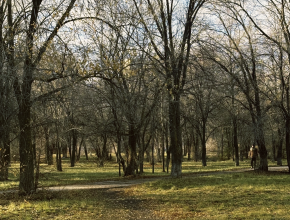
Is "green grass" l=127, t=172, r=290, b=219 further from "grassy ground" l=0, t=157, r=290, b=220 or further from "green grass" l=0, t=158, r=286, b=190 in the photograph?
"green grass" l=0, t=158, r=286, b=190

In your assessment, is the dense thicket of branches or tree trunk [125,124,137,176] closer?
the dense thicket of branches

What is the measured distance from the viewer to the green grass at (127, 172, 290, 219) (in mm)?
7582

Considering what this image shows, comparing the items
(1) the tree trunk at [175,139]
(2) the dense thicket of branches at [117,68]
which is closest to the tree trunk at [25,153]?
(2) the dense thicket of branches at [117,68]

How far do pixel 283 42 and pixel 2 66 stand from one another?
46.4 ft

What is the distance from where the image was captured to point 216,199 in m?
9.64

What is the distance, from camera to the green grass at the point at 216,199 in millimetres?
7582

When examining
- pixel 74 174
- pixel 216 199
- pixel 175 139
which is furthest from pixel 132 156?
pixel 216 199

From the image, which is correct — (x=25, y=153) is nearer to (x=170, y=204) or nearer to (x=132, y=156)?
(x=170, y=204)

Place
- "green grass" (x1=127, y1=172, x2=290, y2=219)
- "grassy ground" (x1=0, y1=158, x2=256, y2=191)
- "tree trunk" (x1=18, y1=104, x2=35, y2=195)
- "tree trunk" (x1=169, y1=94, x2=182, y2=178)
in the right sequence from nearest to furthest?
"green grass" (x1=127, y1=172, x2=290, y2=219) → "tree trunk" (x1=18, y1=104, x2=35, y2=195) → "tree trunk" (x1=169, y1=94, x2=182, y2=178) → "grassy ground" (x1=0, y1=158, x2=256, y2=191)

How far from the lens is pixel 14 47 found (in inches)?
364

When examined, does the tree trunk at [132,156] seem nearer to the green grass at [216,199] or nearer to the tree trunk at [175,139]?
the tree trunk at [175,139]

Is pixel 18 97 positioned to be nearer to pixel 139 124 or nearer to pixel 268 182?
pixel 139 124

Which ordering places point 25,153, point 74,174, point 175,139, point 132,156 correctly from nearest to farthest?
1. point 25,153
2. point 175,139
3. point 132,156
4. point 74,174

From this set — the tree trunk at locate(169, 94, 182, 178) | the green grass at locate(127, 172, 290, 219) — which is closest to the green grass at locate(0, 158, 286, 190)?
the green grass at locate(127, 172, 290, 219)
